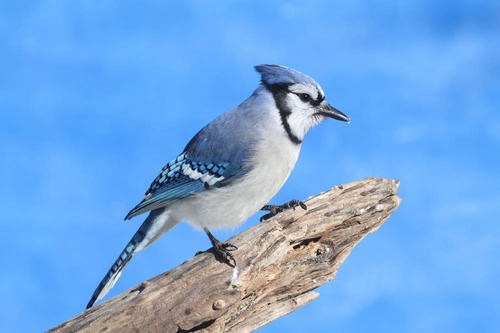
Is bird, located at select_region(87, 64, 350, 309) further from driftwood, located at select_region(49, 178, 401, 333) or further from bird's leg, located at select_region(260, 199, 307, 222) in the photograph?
driftwood, located at select_region(49, 178, 401, 333)

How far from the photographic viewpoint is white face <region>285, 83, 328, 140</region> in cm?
394

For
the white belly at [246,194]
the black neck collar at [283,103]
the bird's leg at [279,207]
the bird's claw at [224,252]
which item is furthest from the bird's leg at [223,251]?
the black neck collar at [283,103]

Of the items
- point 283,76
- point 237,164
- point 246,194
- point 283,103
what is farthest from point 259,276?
point 283,76

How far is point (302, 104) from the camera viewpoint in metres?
3.97

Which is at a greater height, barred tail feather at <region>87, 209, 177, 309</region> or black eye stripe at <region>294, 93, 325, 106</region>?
black eye stripe at <region>294, 93, 325, 106</region>

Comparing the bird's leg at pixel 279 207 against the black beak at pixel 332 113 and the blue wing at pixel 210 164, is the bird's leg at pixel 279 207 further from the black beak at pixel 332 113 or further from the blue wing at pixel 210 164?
the black beak at pixel 332 113

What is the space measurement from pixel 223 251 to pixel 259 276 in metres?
0.28

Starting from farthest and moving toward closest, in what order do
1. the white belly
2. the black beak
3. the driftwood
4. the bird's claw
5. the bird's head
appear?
1. the black beak
2. the bird's head
3. the white belly
4. the bird's claw
5. the driftwood

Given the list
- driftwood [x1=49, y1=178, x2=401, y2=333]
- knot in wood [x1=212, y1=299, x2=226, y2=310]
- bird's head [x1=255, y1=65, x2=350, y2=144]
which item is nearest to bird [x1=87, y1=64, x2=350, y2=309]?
bird's head [x1=255, y1=65, x2=350, y2=144]

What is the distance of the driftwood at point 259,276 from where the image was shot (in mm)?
3396

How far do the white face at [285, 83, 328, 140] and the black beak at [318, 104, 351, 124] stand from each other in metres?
0.03

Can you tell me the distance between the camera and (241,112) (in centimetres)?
398

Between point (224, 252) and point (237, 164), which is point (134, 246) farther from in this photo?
point (237, 164)

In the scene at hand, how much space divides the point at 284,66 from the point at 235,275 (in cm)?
147
